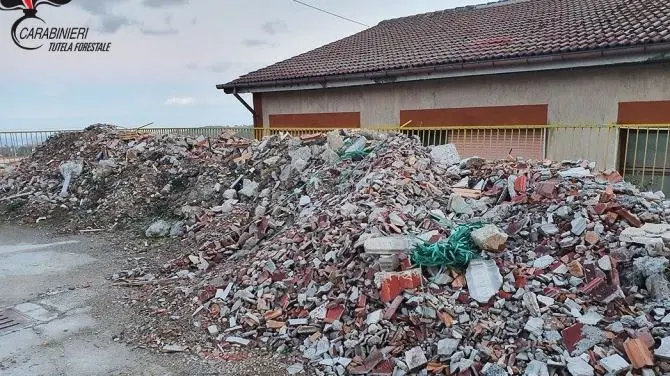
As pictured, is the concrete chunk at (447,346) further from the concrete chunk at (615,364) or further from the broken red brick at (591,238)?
the broken red brick at (591,238)

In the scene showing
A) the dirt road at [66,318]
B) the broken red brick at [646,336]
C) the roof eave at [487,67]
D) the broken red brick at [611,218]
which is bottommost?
the dirt road at [66,318]

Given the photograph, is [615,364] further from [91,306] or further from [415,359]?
[91,306]

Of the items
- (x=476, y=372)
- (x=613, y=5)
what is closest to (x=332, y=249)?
(x=476, y=372)

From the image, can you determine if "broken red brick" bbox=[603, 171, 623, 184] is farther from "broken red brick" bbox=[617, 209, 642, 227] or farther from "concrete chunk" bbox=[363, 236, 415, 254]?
"concrete chunk" bbox=[363, 236, 415, 254]

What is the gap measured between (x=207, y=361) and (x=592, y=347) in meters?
2.91

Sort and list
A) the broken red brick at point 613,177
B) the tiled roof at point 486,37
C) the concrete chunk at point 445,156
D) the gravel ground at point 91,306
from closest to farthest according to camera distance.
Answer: the gravel ground at point 91,306
the broken red brick at point 613,177
the concrete chunk at point 445,156
the tiled roof at point 486,37

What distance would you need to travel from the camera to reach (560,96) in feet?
28.4

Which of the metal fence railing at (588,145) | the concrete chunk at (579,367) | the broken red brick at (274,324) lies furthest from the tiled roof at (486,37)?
the broken red brick at (274,324)

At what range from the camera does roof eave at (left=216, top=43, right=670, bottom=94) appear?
7520 mm

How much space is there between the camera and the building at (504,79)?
7887 millimetres

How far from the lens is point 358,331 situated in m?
3.62

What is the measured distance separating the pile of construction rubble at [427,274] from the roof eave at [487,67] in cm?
336

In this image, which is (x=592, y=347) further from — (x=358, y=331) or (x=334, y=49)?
(x=334, y=49)

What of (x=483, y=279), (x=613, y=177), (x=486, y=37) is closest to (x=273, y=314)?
(x=483, y=279)
